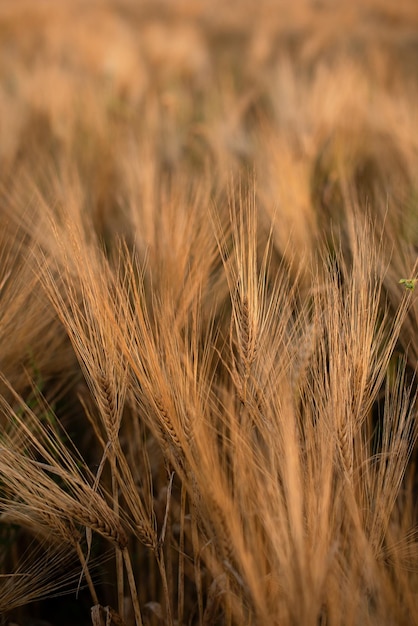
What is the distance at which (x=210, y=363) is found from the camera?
33.2 inches

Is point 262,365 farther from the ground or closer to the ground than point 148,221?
closer to the ground

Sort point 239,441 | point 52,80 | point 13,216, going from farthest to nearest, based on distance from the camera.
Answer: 1. point 52,80
2. point 13,216
3. point 239,441

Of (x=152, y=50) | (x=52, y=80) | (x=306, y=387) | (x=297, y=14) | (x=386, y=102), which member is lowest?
(x=306, y=387)

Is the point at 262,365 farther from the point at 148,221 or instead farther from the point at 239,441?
the point at 148,221

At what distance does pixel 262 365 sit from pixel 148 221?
64 centimetres

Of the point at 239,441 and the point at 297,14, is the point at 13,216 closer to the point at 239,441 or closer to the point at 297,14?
the point at 239,441

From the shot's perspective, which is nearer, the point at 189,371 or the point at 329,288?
the point at 189,371

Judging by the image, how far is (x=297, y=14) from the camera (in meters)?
7.07

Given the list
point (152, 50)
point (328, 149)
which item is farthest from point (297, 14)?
point (328, 149)

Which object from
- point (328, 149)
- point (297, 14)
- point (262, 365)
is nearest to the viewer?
point (262, 365)

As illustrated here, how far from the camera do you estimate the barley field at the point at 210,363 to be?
0.60m

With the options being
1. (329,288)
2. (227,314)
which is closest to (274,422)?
(329,288)

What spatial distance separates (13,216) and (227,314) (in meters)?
0.66

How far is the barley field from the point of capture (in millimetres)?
599
